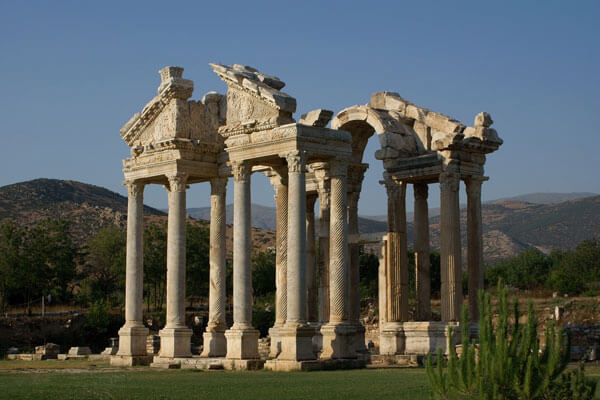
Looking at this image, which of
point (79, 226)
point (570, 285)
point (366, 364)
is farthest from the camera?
point (79, 226)

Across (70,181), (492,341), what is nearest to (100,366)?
(492,341)

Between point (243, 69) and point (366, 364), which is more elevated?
point (243, 69)

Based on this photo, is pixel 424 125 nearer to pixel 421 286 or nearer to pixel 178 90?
pixel 421 286

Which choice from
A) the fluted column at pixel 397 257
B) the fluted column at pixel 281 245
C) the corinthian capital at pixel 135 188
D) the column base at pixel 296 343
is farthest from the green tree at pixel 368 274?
the column base at pixel 296 343

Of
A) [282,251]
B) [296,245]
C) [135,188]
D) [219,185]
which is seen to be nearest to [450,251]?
[282,251]

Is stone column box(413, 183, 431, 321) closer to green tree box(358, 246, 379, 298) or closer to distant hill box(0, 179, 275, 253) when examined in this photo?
green tree box(358, 246, 379, 298)

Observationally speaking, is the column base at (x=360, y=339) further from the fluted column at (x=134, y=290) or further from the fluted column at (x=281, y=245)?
the fluted column at (x=134, y=290)

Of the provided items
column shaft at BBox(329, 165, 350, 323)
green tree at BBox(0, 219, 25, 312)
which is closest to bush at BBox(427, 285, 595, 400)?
column shaft at BBox(329, 165, 350, 323)

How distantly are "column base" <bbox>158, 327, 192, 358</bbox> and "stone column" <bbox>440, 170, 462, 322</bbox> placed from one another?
31.2ft

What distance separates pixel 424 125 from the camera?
36344mm

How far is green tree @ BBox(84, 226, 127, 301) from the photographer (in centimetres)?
7200

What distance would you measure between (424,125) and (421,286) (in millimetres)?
6292

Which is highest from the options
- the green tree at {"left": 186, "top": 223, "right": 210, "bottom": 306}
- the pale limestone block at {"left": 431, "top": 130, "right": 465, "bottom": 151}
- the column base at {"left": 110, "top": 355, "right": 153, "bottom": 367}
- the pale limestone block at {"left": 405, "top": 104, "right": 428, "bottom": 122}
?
the pale limestone block at {"left": 405, "top": 104, "right": 428, "bottom": 122}

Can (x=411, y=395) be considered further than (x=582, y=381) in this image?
Yes
